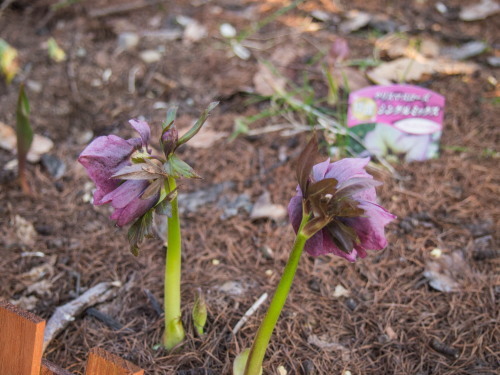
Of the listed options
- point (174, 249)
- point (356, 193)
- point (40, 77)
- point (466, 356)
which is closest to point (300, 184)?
point (356, 193)

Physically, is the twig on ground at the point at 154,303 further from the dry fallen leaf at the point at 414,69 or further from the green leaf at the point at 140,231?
the dry fallen leaf at the point at 414,69

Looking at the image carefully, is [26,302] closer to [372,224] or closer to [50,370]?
[50,370]

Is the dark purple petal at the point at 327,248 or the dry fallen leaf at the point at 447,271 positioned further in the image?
the dry fallen leaf at the point at 447,271

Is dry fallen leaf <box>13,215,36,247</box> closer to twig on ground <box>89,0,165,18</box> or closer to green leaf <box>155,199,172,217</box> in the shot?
green leaf <box>155,199,172,217</box>

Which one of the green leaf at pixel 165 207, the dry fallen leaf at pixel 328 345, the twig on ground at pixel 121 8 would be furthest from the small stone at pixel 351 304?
the twig on ground at pixel 121 8

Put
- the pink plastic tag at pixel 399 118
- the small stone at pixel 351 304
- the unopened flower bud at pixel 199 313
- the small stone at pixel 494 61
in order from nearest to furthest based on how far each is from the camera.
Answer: the unopened flower bud at pixel 199 313 → the small stone at pixel 351 304 → the pink plastic tag at pixel 399 118 → the small stone at pixel 494 61

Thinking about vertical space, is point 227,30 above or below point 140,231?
below

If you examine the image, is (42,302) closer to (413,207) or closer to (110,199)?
(110,199)

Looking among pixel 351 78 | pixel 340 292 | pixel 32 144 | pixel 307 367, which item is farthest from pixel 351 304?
pixel 32 144
